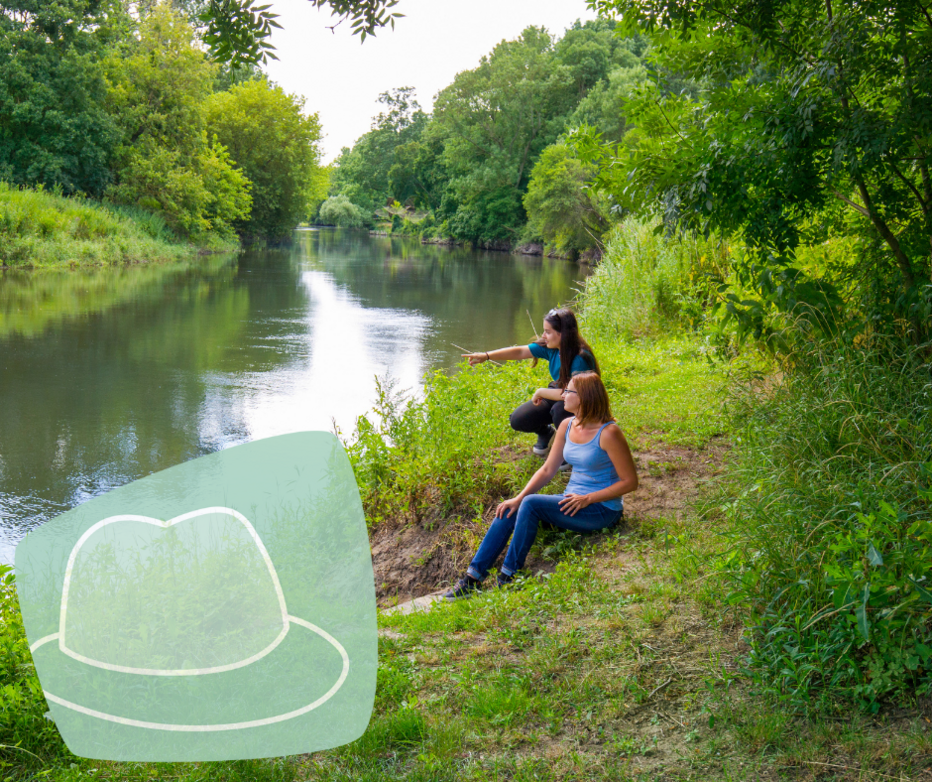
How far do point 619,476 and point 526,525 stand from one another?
61cm

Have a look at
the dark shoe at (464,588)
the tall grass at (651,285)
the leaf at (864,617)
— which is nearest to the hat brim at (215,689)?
the leaf at (864,617)

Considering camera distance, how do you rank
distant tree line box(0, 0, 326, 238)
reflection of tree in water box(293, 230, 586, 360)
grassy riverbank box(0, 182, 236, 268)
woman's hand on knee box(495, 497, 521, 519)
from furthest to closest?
distant tree line box(0, 0, 326, 238)
grassy riverbank box(0, 182, 236, 268)
reflection of tree in water box(293, 230, 586, 360)
woman's hand on knee box(495, 497, 521, 519)

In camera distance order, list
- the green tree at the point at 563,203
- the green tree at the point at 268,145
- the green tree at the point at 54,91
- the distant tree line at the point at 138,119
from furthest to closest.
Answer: the green tree at the point at 268,145, the green tree at the point at 563,203, the distant tree line at the point at 138,119, the green tree at the point at 54,91

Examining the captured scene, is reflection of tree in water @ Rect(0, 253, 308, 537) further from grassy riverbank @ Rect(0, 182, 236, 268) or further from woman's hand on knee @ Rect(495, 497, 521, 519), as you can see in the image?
woman's hand on knee @ Rect(495, 497, 521, 519)

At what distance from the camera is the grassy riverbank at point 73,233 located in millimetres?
24094

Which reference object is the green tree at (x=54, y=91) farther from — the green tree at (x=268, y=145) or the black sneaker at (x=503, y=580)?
the black sneaker at (x=503, y=580)

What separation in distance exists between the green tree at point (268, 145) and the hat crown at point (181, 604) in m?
43.0

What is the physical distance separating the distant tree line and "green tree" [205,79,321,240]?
7 centimetres

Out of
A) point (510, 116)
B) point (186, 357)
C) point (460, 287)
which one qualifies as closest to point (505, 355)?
point (186, 357)

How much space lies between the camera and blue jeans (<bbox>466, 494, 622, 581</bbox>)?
4492 millimetres

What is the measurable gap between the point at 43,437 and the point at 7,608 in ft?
17.9

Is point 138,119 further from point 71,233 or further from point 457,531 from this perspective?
point 457,531

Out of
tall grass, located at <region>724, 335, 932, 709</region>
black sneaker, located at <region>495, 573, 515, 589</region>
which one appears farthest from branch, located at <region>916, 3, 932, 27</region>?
black sneaker, located at <region>495, 573, 515, 589</region>
